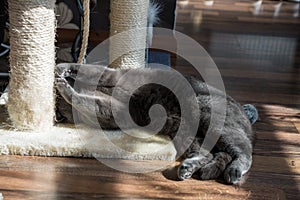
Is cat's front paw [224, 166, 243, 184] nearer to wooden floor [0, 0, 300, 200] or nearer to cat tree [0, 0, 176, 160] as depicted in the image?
wooden floor [0, 0, 300, 200]

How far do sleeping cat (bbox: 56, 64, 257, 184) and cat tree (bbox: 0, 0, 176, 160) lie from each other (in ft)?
0.17

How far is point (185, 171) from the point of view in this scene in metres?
1.60

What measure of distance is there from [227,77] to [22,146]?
1185 millimetres

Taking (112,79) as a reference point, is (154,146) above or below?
below

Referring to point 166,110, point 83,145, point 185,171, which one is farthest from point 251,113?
point 83,145

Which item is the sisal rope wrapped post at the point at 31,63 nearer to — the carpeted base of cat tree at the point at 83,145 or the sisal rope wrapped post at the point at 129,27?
the carpeted base of cat tree at the point at 83,145

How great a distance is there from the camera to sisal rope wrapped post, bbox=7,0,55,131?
1.61 meters

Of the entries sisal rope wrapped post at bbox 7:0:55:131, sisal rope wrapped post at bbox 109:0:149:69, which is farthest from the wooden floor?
sisal rope wrapped post at bbox 109:0:149:69

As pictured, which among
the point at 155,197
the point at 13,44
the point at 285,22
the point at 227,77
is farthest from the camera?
Answer: the point at 285,22

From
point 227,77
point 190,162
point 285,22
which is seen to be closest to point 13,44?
point 190,162

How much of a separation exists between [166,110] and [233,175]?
33cm

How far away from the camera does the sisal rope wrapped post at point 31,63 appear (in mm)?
1614

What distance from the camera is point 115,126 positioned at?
70.9 inches

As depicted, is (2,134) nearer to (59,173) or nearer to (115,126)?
(59,173)
